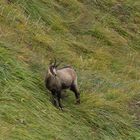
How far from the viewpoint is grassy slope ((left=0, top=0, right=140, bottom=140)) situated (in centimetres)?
659

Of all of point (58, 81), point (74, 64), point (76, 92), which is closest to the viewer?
point (58, 81)

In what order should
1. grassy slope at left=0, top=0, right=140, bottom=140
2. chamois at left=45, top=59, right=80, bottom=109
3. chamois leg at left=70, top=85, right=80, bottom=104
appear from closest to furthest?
grassy slope at left=0, top=0, right=140, bottom=140 < chamois at left=45, top=59, right=80, bottom=109 < chamois leg at left=70, top=85, right=80, bottom=104

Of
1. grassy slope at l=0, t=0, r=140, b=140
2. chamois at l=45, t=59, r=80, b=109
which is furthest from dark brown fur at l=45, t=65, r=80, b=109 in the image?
grassy slope at l=0, t=0, r=140, b=140

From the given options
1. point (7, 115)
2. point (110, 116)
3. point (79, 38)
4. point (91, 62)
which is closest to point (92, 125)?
point (110, 116)

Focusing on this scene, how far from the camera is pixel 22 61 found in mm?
7828

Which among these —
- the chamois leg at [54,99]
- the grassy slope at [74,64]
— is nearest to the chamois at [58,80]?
the chamois leg at [54,99]

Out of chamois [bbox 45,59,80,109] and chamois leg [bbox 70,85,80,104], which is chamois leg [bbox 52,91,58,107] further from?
chamois leg [bbox 70,85,80,104]

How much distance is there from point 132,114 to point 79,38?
2.94 meters

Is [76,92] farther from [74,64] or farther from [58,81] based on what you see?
[74,64]

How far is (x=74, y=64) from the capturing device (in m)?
9.06

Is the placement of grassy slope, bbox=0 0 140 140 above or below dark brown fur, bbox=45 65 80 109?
below

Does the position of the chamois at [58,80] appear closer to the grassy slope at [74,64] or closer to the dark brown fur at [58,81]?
the dark brown fur at [58,81]

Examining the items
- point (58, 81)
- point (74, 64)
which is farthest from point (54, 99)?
point (74, 64)

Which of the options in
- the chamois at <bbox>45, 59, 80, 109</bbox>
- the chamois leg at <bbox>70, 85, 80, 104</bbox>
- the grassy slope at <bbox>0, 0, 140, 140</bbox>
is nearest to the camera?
the grassy slope at <bbox>0, 0, 140, 140</bbox>
